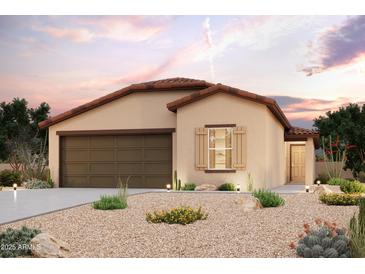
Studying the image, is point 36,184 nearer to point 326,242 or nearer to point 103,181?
point 103,181

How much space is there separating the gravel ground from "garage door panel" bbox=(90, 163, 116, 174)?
252 inches

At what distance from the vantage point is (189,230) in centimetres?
866

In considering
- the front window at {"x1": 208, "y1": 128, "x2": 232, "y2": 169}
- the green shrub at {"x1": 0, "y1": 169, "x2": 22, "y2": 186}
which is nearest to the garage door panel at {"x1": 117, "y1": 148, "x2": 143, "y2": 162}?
the front window at {"x1": 208, "y1": 128, "x2": 232, "y2": 169}

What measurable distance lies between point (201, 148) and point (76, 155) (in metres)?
4.95

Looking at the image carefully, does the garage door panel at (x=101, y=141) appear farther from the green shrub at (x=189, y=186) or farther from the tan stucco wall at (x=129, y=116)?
the green shrub at (x=189, y=186)

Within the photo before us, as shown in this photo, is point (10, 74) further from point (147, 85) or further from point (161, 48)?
point (147, 85)

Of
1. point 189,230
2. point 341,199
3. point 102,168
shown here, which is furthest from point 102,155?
point 189,230

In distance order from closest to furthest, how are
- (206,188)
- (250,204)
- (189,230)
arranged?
(189,230) < (250,204) < (206,188)

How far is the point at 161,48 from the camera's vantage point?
1428 cm

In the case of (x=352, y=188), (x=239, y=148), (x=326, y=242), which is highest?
(x=239, y=148)

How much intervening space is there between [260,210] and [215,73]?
17.8ft

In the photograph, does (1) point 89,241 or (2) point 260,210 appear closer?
(1) point 89,241

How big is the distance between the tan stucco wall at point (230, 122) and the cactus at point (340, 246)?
8.91 meters
